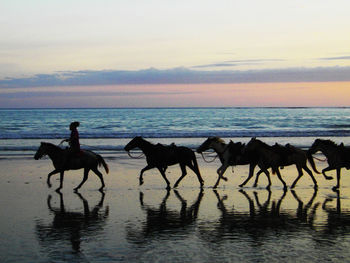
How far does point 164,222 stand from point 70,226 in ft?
5.57

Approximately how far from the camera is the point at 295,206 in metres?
11.5

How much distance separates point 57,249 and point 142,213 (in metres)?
3.15

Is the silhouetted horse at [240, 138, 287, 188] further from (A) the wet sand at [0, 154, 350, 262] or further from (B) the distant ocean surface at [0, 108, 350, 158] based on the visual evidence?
(B) the distant ocean surface at [0, 108, 350, 158]

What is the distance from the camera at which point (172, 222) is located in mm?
9703

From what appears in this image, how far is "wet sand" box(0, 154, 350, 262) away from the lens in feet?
24.5

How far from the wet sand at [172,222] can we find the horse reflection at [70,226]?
16 mm

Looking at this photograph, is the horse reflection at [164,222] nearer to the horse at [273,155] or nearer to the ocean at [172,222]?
the ocean at [172,222]

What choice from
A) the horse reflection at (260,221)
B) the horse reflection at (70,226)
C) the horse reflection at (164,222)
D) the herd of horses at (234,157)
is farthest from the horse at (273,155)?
the horse reflection at (70,226)

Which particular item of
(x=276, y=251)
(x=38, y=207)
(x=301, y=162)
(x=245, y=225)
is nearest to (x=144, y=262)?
(x=276, y=251)

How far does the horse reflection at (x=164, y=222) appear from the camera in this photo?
8570mm

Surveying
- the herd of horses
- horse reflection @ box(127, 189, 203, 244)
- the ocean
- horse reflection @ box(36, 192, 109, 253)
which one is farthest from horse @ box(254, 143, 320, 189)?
horse reflection @ box(36, 192, 109, 253)

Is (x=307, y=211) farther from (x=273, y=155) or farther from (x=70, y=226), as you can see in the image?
(x=70, y=226)

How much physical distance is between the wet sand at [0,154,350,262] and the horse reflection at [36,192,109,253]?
0.02 metres

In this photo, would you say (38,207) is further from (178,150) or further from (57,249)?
(178,150)
